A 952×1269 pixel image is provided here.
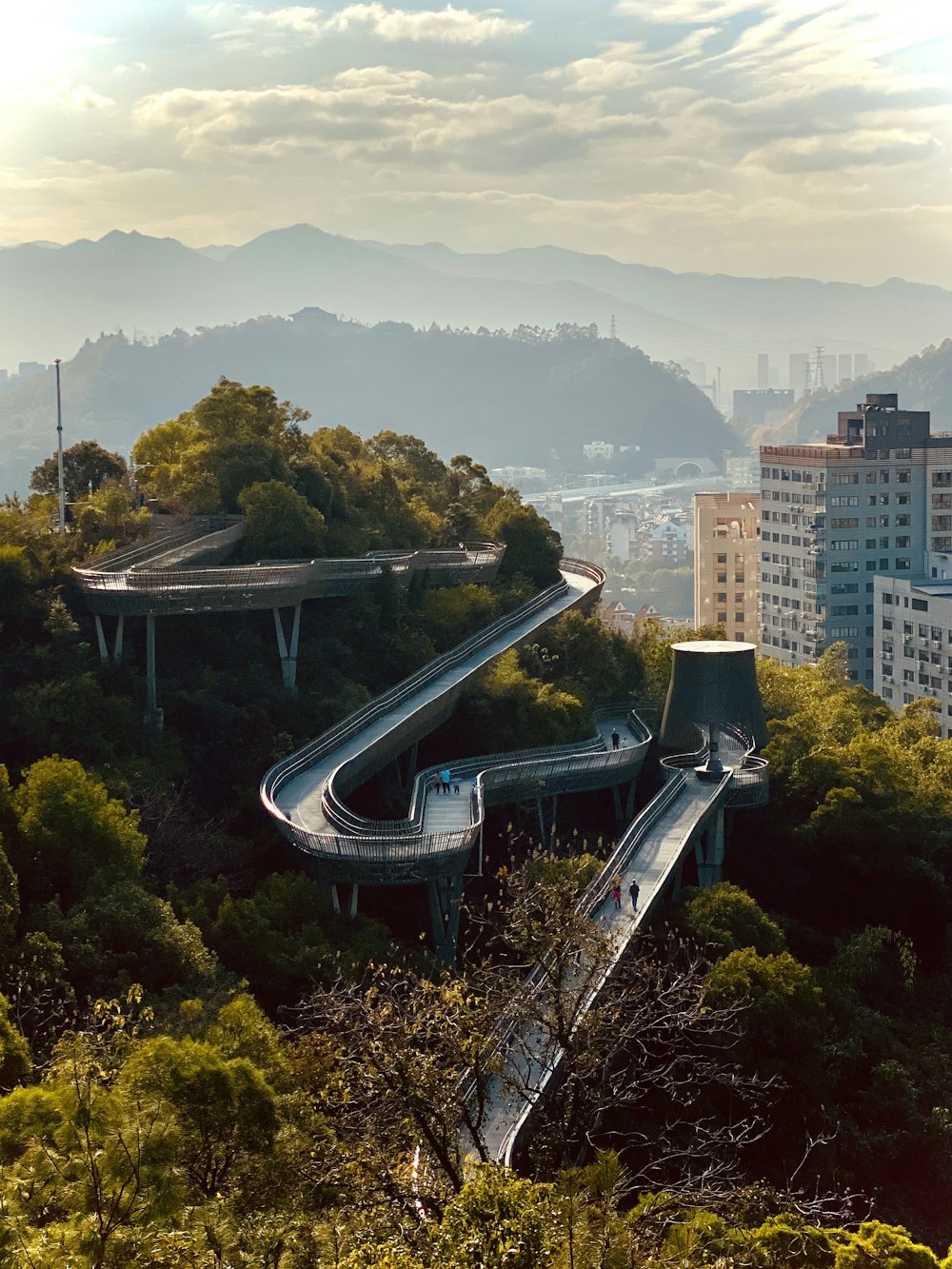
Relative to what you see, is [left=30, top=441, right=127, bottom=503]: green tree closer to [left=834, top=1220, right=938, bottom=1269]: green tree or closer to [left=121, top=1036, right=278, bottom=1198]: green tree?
[left=121, top=1036, right=278, bottom=1198]: green tree

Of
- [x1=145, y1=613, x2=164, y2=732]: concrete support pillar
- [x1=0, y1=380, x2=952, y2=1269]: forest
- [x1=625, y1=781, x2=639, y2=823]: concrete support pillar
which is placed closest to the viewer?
[x1=0, y1=380, x2=952, y2=1269]: forest

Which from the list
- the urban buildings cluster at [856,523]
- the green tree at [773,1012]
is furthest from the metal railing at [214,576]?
the urban buildings cluster at [856,523]

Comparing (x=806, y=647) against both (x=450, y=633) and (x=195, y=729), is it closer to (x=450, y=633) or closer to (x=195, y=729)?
(x=450, y=633)

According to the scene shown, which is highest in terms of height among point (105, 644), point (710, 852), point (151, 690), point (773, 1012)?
point (105, 644)

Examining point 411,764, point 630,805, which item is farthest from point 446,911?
point 630,805

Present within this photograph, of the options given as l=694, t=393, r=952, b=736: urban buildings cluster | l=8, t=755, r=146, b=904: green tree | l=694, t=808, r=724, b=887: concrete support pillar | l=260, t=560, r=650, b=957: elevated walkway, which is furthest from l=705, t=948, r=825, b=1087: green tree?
l=694, t=393, r=952, b=736: urban buildings cluster

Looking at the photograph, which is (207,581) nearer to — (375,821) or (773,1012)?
(375,821)

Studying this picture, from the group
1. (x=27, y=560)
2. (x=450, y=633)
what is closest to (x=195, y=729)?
(x=27, y=560)
